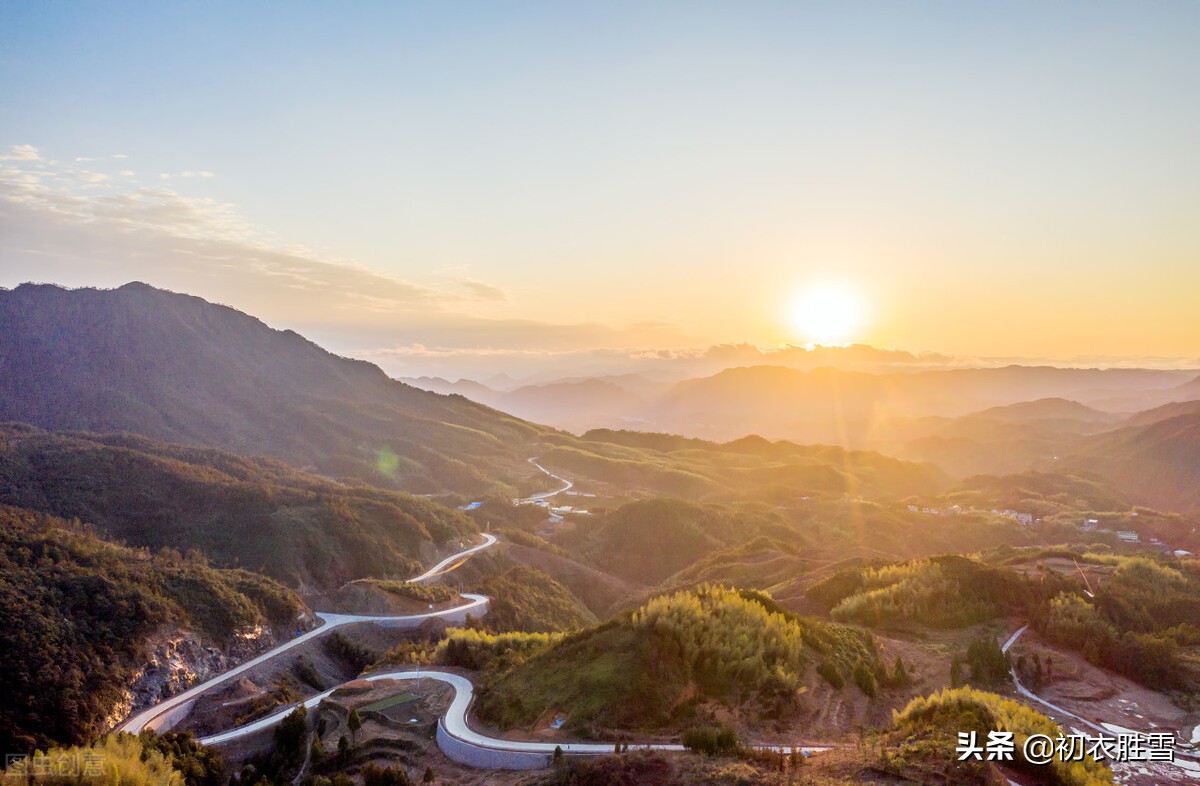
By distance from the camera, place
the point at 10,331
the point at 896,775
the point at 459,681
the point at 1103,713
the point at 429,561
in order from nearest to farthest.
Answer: the point at 896,775 < the point at 1103,713 < the point at 459,681 < the point at 429,561 < the point at 10,331

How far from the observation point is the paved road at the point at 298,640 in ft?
113

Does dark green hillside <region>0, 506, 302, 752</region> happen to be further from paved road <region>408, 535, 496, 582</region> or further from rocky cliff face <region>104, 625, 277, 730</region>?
paved road <region>408, 535, 496, 582</region>

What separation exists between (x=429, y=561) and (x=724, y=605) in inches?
2156

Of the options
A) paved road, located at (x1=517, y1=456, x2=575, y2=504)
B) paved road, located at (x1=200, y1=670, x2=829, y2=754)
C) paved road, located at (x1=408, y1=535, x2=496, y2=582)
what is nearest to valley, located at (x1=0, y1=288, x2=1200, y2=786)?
paved road, located at (x1=200, y1=670, x2=829, y2=754)

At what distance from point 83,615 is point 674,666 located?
33316 mm

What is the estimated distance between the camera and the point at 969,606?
32.4 meters

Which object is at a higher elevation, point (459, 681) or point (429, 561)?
point (459, 681)

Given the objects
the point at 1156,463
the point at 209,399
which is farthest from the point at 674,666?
the point at 209,399

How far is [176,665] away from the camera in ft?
126

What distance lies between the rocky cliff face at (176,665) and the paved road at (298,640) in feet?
1.42

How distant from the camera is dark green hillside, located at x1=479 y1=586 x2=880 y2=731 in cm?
2278

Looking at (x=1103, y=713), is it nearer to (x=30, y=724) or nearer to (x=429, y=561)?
(x=30, y=724)

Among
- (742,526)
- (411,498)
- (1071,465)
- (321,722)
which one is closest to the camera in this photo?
(321,722)

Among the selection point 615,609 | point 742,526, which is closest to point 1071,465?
point 742,526
